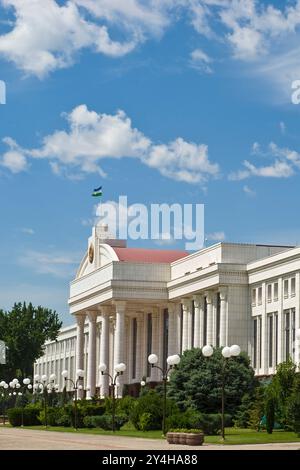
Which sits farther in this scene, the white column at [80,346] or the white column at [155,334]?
the white column at [80,346]

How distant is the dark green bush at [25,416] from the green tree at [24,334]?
47.6m

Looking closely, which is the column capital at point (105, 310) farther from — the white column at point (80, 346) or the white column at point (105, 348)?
the white column at point (80, 346)

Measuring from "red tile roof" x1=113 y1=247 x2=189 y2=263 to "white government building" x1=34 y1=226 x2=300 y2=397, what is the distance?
0.09m

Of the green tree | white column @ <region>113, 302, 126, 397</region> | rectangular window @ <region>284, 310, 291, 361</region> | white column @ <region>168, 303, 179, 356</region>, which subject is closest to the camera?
rectangular window @ <region>284, 310, 291, 361</region>

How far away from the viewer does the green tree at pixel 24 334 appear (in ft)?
398

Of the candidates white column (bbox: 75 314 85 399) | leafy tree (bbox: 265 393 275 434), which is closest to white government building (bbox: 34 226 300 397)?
white column (bbox: 75 314 85 399)

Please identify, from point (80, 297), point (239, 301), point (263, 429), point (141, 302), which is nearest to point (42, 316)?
point (80, 297)

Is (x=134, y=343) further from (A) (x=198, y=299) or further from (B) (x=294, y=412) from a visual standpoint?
(B) (x=294, y=412)

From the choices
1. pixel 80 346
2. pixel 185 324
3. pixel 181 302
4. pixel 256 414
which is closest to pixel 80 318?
pixel 80 346

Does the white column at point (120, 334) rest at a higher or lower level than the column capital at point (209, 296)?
lower

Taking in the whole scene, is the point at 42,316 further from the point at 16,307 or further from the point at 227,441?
the point at 227,441

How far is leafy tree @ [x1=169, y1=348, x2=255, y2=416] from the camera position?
202 feet

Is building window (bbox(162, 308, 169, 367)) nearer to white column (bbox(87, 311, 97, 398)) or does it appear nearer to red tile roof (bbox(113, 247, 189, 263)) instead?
red tile roof (bbox(113, 247, 189, 263))

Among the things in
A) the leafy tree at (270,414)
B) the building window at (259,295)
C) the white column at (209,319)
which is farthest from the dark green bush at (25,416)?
the leafy tree at (270,414)
